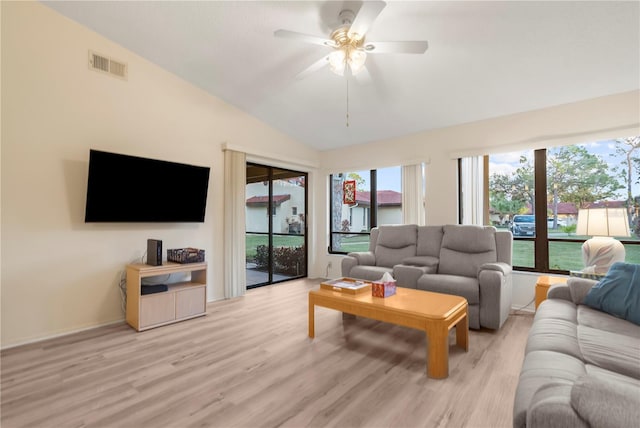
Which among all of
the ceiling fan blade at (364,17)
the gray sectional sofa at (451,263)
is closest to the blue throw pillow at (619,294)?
the gray sectional sofa at (451,263)

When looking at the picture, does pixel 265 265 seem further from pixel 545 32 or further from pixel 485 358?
pixel 545 32

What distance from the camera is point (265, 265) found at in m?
4.96

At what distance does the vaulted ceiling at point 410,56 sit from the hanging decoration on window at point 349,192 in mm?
1546

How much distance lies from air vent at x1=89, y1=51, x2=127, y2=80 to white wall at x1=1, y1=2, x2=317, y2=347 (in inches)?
2.1

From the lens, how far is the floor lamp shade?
2.54m

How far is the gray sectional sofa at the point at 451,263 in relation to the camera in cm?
284

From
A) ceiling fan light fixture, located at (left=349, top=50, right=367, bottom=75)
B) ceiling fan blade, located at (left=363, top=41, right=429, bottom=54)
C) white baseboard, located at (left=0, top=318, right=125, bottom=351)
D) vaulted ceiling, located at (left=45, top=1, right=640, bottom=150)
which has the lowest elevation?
white baseboard, located at (left=0, top=318, right=125, bottom=351)

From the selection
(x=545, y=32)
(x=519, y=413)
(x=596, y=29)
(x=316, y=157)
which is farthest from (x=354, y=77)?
(x=519, y=413)

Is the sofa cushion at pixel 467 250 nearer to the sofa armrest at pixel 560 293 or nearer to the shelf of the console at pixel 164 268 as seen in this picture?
the sofa armrest at pixel 560 293

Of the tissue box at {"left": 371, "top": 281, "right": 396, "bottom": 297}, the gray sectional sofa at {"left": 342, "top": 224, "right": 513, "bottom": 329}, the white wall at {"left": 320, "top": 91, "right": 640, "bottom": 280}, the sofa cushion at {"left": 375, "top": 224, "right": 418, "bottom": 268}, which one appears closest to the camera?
the tissue box at {"left": 371, "top": 281, "right": 396, "bottom": 297}

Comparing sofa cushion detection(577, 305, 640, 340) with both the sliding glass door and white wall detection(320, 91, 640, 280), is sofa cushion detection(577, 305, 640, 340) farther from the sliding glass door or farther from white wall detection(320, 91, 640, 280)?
the sliding glass door

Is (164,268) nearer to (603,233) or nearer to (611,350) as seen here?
(611,350)

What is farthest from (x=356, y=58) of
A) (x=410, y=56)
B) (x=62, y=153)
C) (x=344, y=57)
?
(x=62, y=153)

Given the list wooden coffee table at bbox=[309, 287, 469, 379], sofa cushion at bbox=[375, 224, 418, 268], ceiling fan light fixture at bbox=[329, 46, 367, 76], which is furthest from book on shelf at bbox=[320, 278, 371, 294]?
ceiling fan light fixture at bbox=[329, 46, 367, 76]
